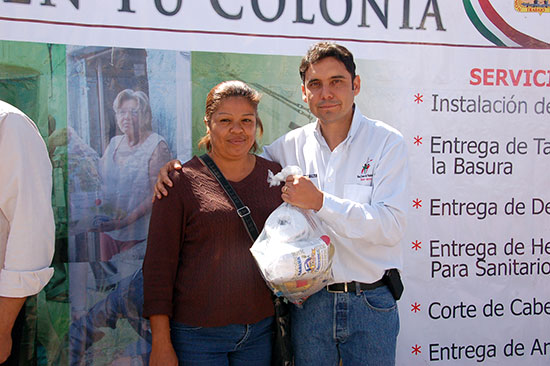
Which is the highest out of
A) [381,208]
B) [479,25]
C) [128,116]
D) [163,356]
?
[479,25]

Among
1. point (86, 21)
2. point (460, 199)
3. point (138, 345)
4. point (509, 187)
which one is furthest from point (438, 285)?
point (86, 21)

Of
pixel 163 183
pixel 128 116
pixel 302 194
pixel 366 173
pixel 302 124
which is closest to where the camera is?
pixel 302 194

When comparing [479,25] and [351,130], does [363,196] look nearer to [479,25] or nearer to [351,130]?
[351,130]

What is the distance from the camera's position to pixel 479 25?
9.93 ft

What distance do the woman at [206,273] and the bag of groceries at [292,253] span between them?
130mm

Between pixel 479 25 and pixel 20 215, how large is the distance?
288cm

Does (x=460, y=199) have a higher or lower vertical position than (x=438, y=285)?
higher

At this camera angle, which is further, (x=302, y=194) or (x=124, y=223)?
(x=124, y=223)

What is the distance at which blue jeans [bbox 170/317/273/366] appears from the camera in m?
1.92

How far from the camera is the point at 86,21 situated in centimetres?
A: 266

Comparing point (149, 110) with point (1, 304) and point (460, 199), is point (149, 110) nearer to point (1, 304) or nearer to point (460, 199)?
point (1, 304)

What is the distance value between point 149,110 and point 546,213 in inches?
106

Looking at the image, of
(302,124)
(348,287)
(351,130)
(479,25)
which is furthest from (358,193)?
(479,25)

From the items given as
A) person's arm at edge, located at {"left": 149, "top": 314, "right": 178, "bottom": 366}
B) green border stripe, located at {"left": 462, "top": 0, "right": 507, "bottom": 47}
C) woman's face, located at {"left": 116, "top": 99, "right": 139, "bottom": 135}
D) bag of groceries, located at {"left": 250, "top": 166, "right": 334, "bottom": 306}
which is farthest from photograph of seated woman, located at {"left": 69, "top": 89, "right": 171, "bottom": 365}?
green border stripe, located at {"left": 462, "top": 0, "right": 507, "bottom": 47}
